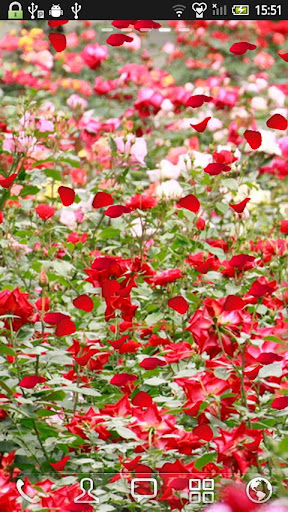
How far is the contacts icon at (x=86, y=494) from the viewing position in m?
0.88

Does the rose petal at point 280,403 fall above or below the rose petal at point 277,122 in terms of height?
below

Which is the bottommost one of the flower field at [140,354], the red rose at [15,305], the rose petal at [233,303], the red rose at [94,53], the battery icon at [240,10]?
the red rose at [94,53]

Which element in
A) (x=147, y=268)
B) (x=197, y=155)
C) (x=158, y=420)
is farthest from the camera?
(x=197, y=155)

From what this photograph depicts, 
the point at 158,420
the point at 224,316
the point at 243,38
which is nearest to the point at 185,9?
the point at 224,316

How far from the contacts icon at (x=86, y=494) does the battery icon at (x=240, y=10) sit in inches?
22.3

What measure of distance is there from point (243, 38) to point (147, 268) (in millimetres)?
2793

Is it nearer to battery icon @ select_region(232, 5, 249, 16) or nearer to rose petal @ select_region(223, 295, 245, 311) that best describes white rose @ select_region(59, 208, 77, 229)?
battery icon @ select_region(232, 5, 249, 16)

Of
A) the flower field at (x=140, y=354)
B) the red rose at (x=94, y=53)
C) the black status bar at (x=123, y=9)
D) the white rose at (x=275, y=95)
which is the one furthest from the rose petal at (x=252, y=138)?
the red rose at (x=94, y=53)

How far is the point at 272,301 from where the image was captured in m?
1.40

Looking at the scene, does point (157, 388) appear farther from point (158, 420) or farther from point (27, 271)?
point (27, 271)

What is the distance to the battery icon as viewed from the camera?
110 centimetres

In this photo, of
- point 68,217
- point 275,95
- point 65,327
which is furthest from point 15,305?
point 275,95

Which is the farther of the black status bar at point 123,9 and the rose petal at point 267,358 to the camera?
the black status bar at point 123,9

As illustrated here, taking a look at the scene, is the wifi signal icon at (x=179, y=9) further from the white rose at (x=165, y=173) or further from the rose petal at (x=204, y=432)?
the white rose at (x=165, y=173)
